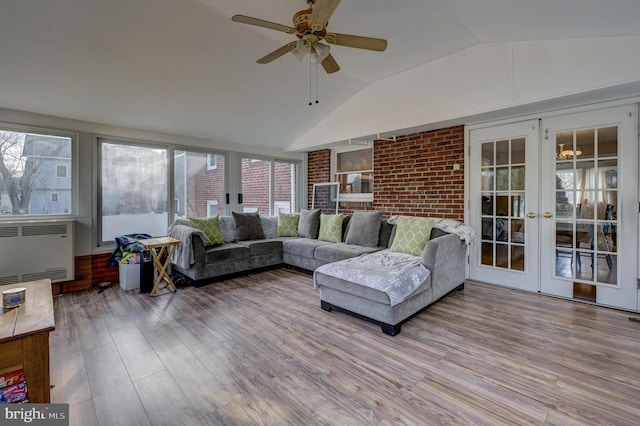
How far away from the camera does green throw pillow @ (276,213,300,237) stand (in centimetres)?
537

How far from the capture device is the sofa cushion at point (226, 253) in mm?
4027

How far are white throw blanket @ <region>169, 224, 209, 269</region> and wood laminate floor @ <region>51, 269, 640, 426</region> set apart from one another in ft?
2.30

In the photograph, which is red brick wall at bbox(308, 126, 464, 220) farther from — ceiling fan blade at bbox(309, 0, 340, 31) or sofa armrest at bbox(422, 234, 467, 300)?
ceiling fan blade at bbox(309, 0, 340, 31)

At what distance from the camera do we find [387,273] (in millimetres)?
2740

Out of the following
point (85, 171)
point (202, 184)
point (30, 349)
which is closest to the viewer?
point (30, 349)

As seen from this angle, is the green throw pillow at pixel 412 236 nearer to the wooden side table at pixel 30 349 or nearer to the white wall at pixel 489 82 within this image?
the white wall at pixel 489 82

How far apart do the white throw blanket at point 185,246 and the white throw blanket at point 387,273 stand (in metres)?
1.83

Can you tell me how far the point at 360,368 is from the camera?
206 cm

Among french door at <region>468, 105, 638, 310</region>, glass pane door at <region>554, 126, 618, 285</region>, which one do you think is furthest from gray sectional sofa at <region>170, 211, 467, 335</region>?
glass pane door at <region>554, 126, 618, 285</region>

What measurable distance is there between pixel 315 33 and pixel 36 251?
3.97 m

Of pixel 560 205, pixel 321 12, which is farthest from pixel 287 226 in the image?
pixel 560 205

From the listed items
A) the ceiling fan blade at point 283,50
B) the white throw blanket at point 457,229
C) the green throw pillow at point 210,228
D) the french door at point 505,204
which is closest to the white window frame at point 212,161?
the green throw pillow at point 210,228

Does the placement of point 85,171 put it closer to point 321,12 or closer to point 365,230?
point 321,12

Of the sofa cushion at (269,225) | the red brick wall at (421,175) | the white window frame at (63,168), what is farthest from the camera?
the sofa cushion at (269,225)
